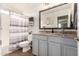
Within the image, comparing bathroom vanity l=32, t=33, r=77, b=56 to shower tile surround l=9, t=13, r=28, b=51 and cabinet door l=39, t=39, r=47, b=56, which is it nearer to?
cabinet door l=39, t=39, r=47, b=56

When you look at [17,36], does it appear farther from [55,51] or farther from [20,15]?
[55,51]

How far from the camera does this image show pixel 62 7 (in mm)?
2080

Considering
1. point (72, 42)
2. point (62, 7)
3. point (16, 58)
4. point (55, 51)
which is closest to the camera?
point (72, 42)

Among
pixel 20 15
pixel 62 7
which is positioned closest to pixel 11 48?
pixel 20 15

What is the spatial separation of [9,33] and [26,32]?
429 millimetres

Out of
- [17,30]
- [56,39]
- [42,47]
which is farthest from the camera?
[17,30]

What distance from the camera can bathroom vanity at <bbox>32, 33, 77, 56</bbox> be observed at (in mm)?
1531

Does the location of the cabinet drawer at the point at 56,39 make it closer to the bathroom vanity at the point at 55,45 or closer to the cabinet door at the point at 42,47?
the bathroom vanity at the point at 55,45

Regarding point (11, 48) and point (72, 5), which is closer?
point (72, 5)

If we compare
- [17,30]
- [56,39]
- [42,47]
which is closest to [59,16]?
[56,39]

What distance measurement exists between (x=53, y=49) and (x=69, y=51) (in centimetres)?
36

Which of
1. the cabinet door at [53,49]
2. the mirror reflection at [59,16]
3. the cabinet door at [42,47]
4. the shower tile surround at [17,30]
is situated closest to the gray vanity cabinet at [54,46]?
the cabinet door at [53,49]

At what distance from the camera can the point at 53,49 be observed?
5.96ft

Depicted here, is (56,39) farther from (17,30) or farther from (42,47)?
(17,30)
